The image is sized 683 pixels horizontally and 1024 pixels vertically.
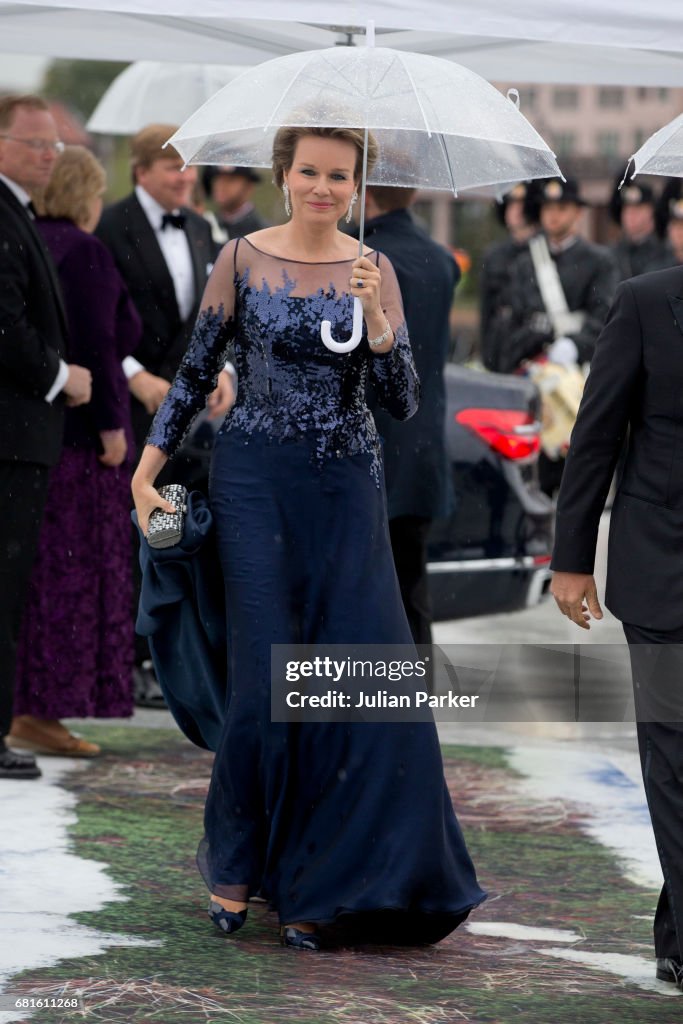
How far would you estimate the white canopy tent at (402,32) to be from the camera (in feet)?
16.9

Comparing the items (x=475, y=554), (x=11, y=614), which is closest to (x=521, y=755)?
(x=475, y=554)

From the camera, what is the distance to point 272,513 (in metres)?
5.05

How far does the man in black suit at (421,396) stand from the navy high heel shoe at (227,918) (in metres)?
1.99

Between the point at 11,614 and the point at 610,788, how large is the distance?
2.18 meters

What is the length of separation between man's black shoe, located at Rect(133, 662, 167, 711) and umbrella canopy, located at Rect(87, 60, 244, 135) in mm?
2626

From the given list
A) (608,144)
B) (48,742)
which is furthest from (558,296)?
(608,144)

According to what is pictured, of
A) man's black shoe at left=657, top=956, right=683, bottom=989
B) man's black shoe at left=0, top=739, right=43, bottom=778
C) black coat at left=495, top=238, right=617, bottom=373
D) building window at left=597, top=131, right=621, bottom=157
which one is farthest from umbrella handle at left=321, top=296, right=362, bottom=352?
building window at left=597, top=131, right=621, bottom=157

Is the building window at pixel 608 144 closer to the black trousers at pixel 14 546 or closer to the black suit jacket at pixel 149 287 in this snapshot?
the black suit jacket at pixel 149 287

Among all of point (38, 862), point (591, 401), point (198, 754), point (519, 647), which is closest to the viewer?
point (591, 401)

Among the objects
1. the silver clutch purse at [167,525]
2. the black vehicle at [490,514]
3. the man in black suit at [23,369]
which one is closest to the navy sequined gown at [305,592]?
the silver clutch purse at [167,525]

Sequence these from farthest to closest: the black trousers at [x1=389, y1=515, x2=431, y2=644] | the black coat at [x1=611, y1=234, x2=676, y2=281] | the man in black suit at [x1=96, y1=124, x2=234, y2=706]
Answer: the black coat at [x1=611, y1=234, x2=676, y2=281] < the man in black suit at [x1=96, y1=124, x2=234, y2=706] < the black trousers at [x1=389, y1=515, x2=431, y2=644]

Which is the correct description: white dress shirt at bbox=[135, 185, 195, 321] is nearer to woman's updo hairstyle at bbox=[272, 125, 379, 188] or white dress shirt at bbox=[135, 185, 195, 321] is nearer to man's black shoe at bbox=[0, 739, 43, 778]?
man's black shoe at bbox=[0, 739, 43, 778]

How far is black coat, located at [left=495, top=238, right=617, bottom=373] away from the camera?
1222 centimetres

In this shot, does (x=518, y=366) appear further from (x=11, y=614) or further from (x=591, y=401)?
(x=591, y=401)
